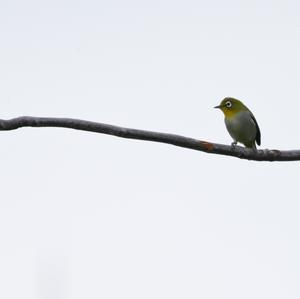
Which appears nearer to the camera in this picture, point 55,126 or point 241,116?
point 55,126

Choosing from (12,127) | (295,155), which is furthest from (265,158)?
(12,127)

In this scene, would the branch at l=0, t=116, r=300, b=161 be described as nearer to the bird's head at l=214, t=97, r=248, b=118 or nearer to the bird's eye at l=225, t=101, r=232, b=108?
the bird's head at l=214, t=97, r=248, b=118

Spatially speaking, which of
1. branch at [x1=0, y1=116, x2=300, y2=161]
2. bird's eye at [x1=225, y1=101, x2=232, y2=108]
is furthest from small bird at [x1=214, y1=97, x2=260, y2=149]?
branch at [x1=0, y1=116, x2=300, y2=161]

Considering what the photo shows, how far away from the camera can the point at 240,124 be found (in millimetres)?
7504

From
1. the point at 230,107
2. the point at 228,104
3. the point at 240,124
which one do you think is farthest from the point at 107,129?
the point at 228,104

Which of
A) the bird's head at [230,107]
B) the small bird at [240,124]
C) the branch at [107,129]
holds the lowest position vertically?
the branch at [107,129]

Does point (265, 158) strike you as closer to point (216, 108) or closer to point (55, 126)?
point (55, 126)

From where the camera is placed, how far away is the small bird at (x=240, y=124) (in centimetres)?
742

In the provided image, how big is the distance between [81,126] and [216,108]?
5.58 m

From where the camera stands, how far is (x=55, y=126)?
105 inches

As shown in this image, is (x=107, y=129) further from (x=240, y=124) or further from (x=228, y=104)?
(x=228, y=104)

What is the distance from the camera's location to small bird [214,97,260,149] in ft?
24.3

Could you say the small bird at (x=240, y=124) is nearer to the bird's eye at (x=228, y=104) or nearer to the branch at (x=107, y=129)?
the bird's eye at (x=228, y=104)

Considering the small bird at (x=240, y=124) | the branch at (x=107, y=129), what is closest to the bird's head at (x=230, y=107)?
the small bird at (x=240, y=124)
